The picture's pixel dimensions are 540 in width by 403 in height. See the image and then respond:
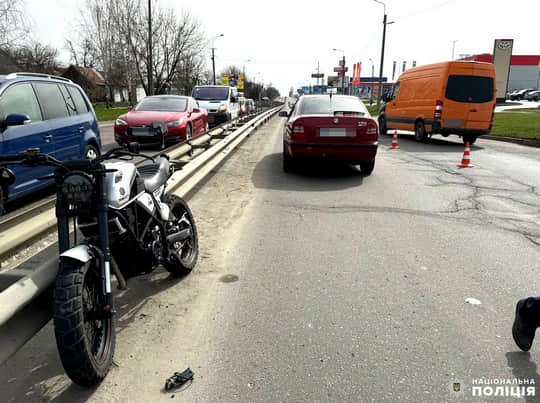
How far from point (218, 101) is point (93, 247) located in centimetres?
1962

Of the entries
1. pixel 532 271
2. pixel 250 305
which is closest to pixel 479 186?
pixel 532 271

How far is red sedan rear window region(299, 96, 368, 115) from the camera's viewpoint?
8.55m

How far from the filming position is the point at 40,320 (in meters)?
2.30

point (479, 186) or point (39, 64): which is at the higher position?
point (39, 64)

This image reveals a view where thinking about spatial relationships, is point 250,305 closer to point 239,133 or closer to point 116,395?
point 116,395

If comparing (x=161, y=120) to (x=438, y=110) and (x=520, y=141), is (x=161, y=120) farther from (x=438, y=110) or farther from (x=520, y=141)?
(x=520, y=141)

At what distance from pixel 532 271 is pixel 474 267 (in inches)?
19.3

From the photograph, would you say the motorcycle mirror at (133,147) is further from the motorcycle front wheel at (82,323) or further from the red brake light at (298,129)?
the red brake light at (298,129)

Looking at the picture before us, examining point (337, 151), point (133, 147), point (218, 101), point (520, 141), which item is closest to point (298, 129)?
point (337, 151)

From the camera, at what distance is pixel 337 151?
26.8 feet

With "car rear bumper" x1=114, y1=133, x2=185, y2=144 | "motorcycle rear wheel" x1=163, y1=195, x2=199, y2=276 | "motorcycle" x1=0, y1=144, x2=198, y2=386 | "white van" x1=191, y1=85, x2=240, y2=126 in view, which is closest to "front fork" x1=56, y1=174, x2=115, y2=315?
"motorcycle" x1=0, y1=144, x2=198, y2=386

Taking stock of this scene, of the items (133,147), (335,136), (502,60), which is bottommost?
(335,136)

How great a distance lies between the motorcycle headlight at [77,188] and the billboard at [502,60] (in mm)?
64194

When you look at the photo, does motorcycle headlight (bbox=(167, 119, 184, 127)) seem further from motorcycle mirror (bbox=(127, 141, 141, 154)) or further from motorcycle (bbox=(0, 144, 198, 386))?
motorcycle mirror (bbox=(127, 141, 141, 154))
